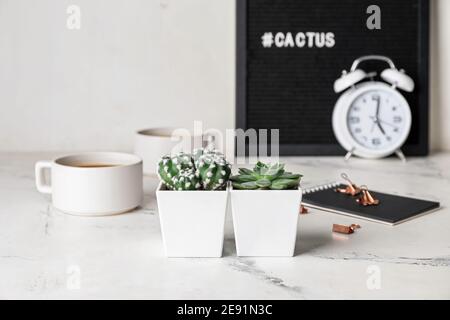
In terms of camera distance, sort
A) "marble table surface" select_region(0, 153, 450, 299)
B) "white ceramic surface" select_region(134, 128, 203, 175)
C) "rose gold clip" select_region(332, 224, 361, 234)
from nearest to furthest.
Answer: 1. "marble table surface" select_region(0, 153, 450, 299)
2. "rose gold clip" select_region(332, 224, 361, 234)
3. "white ceramic surface" select_region(134, 128, 203, 175)

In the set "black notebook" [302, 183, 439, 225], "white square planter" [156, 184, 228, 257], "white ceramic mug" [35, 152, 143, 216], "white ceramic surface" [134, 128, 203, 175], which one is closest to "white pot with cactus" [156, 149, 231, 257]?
"white square planter" [156, 184, 228, 257]

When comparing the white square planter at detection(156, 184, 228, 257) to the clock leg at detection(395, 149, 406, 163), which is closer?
the white square planter at detection(156, 184, 228, 257)

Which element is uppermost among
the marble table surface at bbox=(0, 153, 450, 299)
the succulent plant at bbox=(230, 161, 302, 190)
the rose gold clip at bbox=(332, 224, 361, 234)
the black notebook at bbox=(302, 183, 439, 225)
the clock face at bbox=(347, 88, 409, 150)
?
the clock face at bbox=(347, 88, 409, 150)

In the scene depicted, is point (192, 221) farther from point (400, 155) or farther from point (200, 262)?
point (400, 155)

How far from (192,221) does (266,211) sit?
0.10 m

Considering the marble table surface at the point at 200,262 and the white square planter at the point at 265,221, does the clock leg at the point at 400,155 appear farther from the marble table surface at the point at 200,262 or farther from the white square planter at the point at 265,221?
the white square planter at the point at 265,221

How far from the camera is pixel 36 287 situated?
86cm

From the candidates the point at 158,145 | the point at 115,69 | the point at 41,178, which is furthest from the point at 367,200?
the point at 115,69

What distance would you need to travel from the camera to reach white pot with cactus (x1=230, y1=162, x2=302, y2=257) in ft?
3.19

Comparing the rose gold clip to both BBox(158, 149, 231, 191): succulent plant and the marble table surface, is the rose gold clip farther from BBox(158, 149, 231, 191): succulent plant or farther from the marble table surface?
BBox(158, 149, 231, 191): succulent plant

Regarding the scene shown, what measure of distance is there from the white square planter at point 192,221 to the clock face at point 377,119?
2.73 feet

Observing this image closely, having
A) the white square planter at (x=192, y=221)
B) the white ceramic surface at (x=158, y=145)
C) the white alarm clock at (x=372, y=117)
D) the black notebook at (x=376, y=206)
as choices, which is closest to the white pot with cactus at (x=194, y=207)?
the white square planter at (x=192, y=221)
